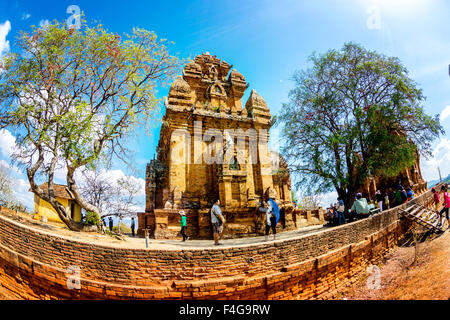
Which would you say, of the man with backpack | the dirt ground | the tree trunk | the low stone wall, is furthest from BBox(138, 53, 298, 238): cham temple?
the low stone wall

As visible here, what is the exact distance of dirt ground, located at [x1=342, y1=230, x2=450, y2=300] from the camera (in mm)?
5820

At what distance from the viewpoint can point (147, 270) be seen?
16.4ft

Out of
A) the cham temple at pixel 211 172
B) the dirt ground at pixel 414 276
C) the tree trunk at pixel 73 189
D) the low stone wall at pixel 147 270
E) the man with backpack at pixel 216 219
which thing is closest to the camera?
the low stone wall at pixel 147 270

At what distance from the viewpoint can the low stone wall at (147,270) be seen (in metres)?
4.94

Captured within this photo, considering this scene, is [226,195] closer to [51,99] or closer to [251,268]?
[251,268]

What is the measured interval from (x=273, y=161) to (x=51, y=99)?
46.5 ft

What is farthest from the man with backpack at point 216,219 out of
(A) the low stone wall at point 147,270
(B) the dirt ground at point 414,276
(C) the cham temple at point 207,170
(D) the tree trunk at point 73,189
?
(D) the tree trunk at point 73,189

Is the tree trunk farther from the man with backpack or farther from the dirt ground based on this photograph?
the dirt ground

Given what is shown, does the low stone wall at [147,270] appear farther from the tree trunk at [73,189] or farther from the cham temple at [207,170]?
the cham temple at [207,170]

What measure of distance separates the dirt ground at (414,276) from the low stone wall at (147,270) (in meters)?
2.31

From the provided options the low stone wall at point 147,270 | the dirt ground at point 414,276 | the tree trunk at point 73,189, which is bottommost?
the dirt ground at point 414,276
